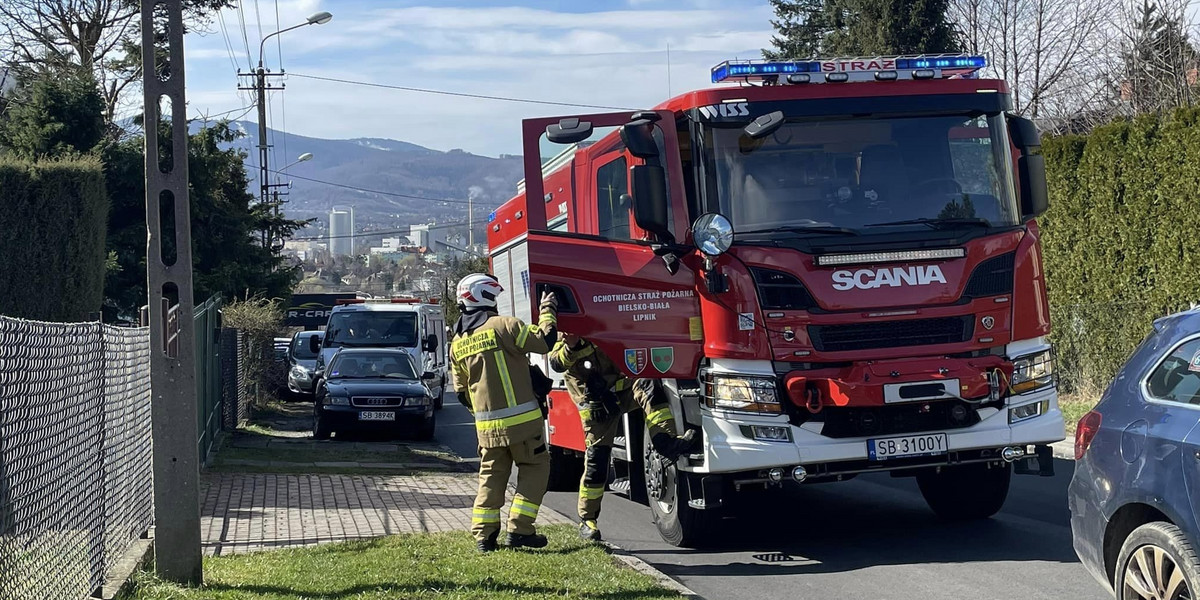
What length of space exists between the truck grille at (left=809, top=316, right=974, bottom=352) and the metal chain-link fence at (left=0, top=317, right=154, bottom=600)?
14.6 ft

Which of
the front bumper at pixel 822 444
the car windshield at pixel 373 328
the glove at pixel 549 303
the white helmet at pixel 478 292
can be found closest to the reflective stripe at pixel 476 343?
the white helmet at pixel 478 292

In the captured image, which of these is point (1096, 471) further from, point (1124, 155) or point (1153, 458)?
point (1124, 155)

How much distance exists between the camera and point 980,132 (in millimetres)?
8898

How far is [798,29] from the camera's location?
146 ft

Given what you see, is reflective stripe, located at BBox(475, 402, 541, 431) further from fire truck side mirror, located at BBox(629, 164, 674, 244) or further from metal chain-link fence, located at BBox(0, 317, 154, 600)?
metal chain-link fence, located at BBox(0, 317, 154, 600)

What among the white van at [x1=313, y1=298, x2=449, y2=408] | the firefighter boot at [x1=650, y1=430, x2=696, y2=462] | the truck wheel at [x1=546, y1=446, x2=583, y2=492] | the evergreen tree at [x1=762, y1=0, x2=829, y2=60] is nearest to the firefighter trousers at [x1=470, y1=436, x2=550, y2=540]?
the firefighter boot at [x1=650, y1=430, x2=696, y2=462]

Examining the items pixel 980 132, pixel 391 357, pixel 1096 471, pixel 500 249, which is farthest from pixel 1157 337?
pixel 391 357

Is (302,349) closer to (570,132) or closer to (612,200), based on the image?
(612,200)

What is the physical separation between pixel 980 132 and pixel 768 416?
2.61m

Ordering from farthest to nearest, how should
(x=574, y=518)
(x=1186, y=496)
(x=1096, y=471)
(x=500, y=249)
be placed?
(x=500, y=249) < (x=574, y=518) < (x=1096, y=471) < (x=1186, y=496)

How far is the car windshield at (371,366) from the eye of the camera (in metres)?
21.2

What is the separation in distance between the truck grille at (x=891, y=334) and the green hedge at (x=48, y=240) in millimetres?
10776

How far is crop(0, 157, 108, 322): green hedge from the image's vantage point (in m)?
15.3

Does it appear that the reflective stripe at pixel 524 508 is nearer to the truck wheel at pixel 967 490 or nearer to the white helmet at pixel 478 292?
the white helmet at pixel 478 292
